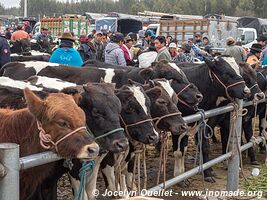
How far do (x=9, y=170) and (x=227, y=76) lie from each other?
14.5 feet

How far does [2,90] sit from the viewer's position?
427 centimetres

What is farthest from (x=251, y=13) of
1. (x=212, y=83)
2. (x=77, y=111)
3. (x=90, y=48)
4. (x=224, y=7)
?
(x=77, y=111)

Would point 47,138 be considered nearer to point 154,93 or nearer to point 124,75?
point 154,93

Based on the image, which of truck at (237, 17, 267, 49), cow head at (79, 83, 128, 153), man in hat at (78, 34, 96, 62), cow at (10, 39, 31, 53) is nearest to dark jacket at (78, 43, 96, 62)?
man in hat at (78, 34, 96, 62)

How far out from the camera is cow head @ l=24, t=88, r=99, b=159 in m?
2.87

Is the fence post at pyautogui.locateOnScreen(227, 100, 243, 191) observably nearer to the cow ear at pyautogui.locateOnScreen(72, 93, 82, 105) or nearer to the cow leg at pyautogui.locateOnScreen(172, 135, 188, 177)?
the cow leg at pyautogui.locateOnScreen(172, 135, 188, 177)

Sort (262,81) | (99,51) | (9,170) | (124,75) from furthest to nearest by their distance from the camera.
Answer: (99,51), (262,81), (124,75), (9,170)

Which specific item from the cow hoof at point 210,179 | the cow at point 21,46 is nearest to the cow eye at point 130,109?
the cow hoof at point 210,179

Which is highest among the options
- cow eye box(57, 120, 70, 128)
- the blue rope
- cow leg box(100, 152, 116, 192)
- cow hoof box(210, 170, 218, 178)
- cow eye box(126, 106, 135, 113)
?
cow eye box(57, 120, 70, 128)

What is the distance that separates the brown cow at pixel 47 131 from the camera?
2.88m

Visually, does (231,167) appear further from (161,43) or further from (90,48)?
(90,48)

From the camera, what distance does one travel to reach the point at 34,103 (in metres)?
2.94

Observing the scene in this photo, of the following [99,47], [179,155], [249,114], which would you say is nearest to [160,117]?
[179,155]

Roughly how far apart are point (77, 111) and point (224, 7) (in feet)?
195
